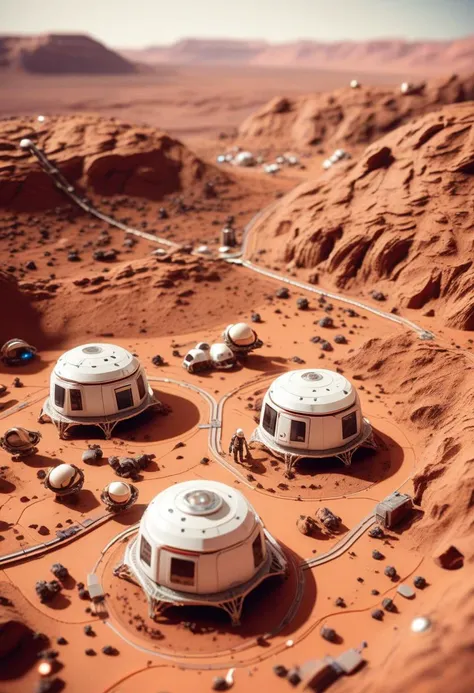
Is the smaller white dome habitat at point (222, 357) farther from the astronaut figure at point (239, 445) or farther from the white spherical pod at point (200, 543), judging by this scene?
the white spherical pod at point (200, 543)

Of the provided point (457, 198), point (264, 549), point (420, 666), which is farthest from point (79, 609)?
point (457, 198)

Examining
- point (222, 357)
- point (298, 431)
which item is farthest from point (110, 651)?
point (222, 357)

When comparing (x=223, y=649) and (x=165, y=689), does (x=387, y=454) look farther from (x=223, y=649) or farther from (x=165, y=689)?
(x=165, y=689)

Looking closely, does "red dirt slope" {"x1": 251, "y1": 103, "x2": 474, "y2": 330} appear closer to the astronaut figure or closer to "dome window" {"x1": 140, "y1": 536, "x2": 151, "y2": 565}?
the astronaut figure

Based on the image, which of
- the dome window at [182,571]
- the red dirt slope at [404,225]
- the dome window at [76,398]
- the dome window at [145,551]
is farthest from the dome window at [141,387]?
the red dirt slope at [404,225]

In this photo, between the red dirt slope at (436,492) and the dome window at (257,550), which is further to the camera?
the dome window at (257,550)

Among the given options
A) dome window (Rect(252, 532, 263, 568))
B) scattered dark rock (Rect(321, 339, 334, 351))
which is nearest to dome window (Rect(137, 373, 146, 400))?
scattered dark rock (Rect(321, 339, 334, 351))

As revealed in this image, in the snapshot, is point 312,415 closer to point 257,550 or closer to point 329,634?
point 257,550
